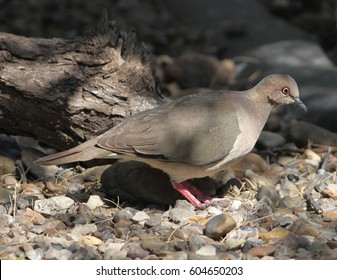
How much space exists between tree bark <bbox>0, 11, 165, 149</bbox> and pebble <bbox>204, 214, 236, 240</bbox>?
1.32m

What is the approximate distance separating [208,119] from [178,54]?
454 centimetres

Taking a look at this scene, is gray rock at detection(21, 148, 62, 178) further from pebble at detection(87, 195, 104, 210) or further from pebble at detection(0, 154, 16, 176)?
pebble at detection(87, 195, 104, 210)

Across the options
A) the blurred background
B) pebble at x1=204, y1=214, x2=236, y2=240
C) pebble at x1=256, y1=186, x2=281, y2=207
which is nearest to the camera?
pebble at x1=204, y1=214, x2=236, y2=240

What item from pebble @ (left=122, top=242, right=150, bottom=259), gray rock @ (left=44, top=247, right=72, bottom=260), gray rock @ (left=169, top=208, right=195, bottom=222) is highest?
pebble @ (left=122, top=242, right=150, bottom=259)

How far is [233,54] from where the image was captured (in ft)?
30.7

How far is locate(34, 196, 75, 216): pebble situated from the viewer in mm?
5094

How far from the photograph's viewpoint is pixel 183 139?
5027 mm

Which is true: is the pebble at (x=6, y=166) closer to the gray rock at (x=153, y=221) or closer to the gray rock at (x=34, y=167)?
the gray rock at (x=34, y=167)

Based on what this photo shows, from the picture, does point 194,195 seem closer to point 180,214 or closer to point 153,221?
point 180,214

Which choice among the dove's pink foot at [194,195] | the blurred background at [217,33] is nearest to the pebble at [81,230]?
the dove's pink foot at [194,195]

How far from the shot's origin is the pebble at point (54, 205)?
509cm

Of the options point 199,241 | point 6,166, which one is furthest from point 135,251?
point 6,166

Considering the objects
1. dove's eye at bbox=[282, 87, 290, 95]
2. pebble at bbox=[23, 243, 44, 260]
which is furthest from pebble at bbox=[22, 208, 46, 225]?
dove's eye at bbox=[282, 87, 290, 95]
